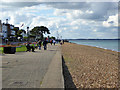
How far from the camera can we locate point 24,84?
7.34 m

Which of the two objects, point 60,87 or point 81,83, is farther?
point 81,83

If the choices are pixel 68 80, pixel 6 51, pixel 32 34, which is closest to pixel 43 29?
pixel 32 34

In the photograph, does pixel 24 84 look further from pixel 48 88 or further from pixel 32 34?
pixel 32 34

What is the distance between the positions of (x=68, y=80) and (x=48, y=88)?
2.69m

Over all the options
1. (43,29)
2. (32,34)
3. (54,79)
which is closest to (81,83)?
(54,79)

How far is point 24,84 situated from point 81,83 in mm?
2247

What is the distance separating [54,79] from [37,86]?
82 centimetres

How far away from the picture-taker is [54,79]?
25.2 ft

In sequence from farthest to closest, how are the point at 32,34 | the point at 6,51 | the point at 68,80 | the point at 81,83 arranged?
the point at 32,34 → the point at 6,51 → the point at 68,80 → the point at 81,83

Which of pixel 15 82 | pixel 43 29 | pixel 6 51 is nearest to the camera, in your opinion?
pixel 15 82

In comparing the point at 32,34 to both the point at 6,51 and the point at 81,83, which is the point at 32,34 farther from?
the point at 81,83

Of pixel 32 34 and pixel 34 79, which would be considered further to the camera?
pixel 32 34

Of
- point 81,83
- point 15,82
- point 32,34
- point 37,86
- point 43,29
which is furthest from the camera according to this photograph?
point 32,34

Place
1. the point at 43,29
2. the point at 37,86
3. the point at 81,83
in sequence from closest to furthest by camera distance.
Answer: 1. the point at 37,86
2. the point at 81,83
3. the point at 43,29
